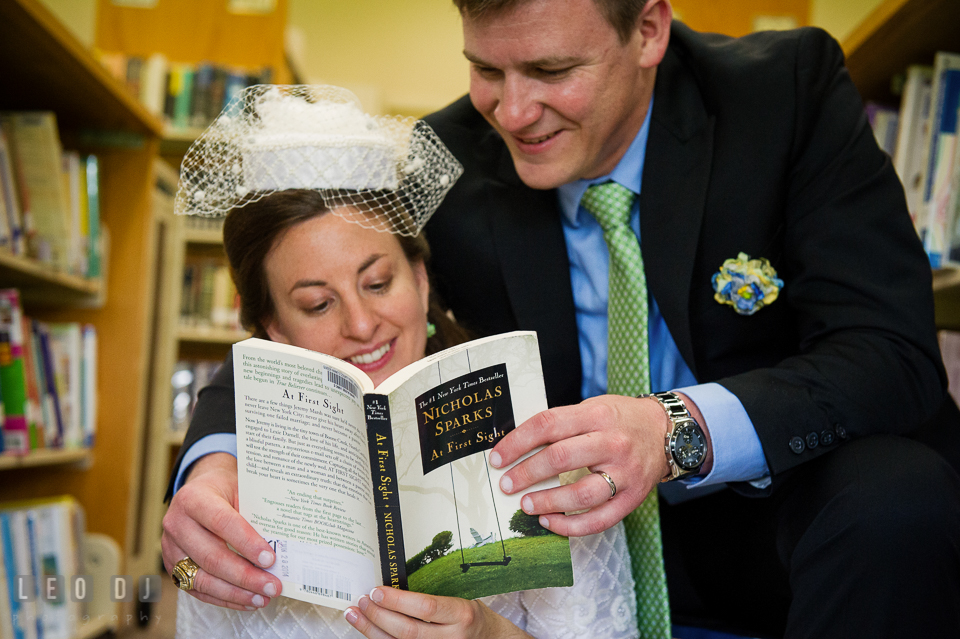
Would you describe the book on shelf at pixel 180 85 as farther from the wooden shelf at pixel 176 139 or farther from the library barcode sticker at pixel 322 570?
the library barcode sticker at pixel 322 570

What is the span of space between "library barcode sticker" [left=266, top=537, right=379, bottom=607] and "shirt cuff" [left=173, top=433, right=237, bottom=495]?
46 centimetres

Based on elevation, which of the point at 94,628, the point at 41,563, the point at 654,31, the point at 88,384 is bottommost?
the point at 94,628

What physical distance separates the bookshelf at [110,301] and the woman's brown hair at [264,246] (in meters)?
1.09

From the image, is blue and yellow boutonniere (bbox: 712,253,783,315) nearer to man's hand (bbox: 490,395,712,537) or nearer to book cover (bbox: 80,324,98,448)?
man's hand (bbox: 490,395,712,537)

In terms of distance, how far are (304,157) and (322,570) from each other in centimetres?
73

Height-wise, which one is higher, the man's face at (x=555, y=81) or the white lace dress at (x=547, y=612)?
the man's face at (x=555, y=81)

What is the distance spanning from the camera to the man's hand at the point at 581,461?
0.85 m

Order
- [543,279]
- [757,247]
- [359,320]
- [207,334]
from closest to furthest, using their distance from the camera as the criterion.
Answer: [359,320] → [757,247] → [543,279] → [207,334]

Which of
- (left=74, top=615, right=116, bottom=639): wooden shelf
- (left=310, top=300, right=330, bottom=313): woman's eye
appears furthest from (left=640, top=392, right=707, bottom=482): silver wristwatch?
(left=74, top=615, right=116, bottom=639): wooden shelf

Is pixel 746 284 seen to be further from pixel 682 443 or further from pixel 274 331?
pixel 274 331

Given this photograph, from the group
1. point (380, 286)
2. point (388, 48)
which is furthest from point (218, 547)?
point (388, 48)

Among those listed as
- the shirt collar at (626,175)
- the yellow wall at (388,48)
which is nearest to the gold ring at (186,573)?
the shirt collar at (626,175)

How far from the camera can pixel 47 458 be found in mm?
2203

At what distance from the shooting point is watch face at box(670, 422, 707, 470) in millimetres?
998
